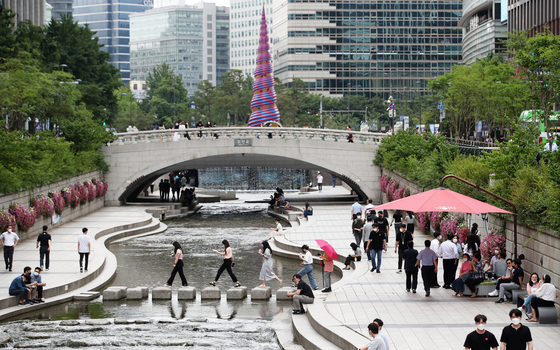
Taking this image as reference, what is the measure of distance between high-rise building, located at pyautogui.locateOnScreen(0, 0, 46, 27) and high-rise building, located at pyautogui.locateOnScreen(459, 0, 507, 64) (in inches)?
1826

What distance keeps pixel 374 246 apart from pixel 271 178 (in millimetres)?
62601

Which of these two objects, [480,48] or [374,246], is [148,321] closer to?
[374,246]

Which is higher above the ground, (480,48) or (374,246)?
(480,48)

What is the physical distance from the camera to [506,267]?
17.8 m

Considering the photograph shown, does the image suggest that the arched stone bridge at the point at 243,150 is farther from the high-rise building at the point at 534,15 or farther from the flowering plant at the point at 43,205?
the high-rise building at the point at 534,15

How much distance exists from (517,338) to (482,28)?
287ft

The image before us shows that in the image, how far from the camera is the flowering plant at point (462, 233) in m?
23.1

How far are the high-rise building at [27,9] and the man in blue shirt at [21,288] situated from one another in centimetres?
4975

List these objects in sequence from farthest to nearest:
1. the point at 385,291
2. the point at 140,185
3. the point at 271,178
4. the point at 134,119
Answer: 1. the point at 134,119
2. the point at 271,178
3. the point at 140,185
4. the point at 385,291

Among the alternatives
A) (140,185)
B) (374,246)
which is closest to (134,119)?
(140,185)

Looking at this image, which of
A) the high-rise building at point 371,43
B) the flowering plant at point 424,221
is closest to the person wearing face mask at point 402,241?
the flowering plant at point 424,221

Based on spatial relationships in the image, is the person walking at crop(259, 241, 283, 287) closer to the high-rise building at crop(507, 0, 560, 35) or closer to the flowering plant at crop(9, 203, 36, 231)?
the flowering plant at crop(9, 203, 36, 231)

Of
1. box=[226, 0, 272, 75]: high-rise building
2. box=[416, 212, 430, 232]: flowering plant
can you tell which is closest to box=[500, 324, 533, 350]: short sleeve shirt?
box=[416, 212, 430, 232]: flowering plant

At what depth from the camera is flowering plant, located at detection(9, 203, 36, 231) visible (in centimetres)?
2842
